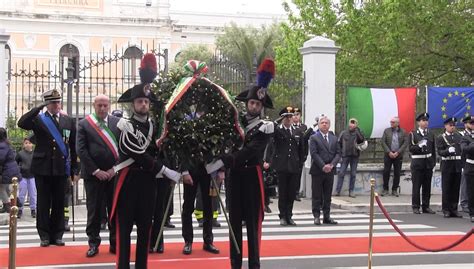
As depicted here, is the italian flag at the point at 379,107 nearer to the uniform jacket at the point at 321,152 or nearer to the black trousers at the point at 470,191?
the black trousers at the point at 470,191

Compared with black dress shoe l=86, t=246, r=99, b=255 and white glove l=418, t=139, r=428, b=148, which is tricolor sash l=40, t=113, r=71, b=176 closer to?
black dress shoe l=86, t=246, r=99, b=255

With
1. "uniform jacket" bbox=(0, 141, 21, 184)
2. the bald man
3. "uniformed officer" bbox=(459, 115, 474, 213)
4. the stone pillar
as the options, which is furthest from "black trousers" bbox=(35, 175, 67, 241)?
the stone pillar

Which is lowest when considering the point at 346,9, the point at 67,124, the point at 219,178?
the point at 219,178

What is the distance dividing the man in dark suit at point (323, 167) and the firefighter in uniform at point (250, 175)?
16.1 feet

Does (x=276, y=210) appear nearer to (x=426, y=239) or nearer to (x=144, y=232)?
(x=426, y=239)

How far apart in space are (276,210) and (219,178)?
6534 millimetres

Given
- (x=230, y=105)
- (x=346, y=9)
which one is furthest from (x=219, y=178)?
(x=346, y=9)

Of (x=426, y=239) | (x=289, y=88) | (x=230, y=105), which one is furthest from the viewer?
(x=289, y=88)

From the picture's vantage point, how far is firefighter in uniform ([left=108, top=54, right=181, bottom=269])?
812 centimetres

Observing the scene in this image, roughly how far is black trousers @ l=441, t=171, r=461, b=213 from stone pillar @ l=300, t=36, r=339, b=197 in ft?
12.1

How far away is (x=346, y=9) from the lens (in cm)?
3095

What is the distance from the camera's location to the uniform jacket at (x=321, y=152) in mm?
13633

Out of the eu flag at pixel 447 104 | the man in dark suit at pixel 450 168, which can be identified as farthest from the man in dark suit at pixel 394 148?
the man in dark suit at pixel 450 168

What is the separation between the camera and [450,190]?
1522cm
